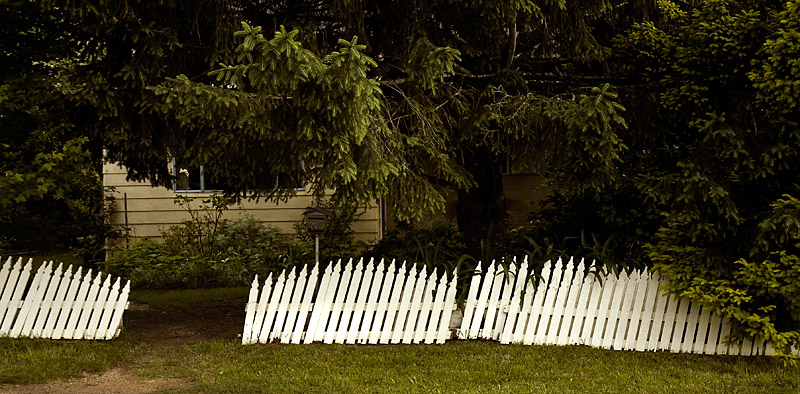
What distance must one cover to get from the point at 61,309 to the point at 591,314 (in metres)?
5.21

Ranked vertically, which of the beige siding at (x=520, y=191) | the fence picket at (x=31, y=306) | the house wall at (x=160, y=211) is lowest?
the fence picket at (x=31, y=306)

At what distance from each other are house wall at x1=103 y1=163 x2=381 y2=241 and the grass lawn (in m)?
5.81

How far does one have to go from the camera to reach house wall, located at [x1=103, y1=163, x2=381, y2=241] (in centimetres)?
1305

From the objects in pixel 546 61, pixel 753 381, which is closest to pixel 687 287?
pixel 753 381

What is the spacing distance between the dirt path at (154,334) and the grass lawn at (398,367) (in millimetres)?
139

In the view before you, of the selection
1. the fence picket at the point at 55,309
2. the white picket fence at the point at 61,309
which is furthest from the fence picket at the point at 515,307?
the fence picket at the point at 55,309

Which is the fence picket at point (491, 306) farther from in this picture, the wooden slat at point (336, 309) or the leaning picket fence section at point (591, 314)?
the wooden slat at point (336, 309)

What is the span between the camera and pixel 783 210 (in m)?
6.08

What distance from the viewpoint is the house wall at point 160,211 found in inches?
514

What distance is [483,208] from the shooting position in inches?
348

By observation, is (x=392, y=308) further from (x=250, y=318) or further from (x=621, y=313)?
(x=621, y=313)

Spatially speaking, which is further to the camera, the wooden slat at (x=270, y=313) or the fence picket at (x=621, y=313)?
the wooden slat at (x=270, y=313)

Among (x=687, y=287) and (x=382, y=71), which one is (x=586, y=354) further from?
(x=382, y=71)

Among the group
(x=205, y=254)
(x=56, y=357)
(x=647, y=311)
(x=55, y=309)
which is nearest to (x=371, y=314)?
(x=647, y=311)
